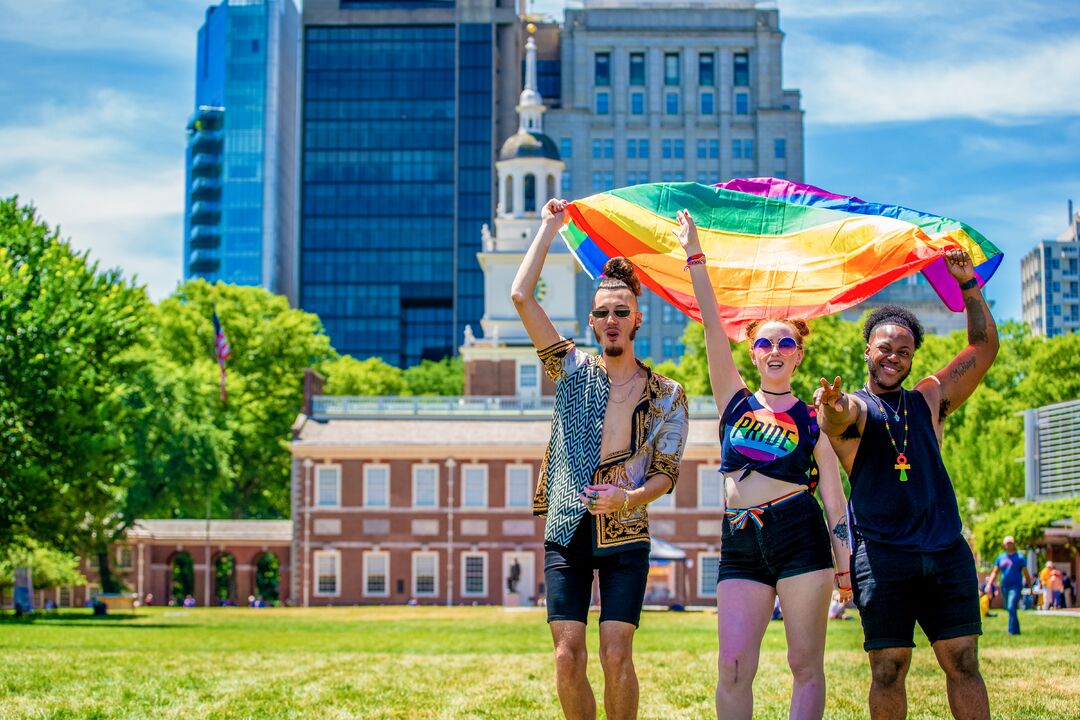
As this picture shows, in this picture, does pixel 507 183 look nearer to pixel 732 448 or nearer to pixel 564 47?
pixel 732 448

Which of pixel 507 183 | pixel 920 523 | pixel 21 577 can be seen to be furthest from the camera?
pixel 507 183

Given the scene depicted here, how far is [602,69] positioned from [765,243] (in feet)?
488

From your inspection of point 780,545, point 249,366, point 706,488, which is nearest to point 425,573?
point 706,488

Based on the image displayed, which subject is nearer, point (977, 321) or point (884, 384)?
point (884, 384)

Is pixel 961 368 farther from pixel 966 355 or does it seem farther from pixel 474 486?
pixel 474 486

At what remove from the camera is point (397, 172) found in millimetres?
149125

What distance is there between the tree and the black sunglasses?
31438mm

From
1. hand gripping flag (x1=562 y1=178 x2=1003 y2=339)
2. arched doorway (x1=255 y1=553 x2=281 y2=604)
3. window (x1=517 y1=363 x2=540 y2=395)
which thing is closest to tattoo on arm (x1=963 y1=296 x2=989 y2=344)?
hand gripping flag (x1=562 y1=178 x2=1003 y2=339)

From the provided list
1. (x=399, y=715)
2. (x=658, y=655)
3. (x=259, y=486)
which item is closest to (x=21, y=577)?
(x=259, y=486)

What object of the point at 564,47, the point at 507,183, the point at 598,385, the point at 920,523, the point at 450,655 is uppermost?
the point at 564,47

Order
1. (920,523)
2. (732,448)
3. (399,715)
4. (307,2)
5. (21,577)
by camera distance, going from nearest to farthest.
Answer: (920,523), (732,448), (399,715), (21,577), (307,2)

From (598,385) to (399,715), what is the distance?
4.20 meters

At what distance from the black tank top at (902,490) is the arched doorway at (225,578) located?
63597mm

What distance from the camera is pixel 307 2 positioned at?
493 ft
